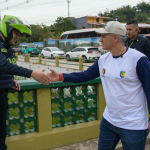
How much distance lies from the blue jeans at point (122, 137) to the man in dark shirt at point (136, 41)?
2.07 meters

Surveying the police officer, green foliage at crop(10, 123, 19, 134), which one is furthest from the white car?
the police officer

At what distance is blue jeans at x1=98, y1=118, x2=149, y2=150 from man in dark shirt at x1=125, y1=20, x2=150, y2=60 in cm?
207

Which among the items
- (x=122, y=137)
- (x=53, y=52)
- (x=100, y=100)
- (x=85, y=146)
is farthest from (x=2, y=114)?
(x=53, y=52)

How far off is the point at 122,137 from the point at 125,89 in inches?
20.1

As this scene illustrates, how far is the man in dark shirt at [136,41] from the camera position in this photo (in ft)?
13.0

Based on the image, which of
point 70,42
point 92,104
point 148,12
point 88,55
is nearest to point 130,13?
point 148,12

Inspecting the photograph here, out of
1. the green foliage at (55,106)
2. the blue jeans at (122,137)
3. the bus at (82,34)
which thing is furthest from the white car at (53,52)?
the blue jeans at (122,137)

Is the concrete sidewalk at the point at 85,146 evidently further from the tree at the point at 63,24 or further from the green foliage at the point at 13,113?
the tree at the point at 63,24

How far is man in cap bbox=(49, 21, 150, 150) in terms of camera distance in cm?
210

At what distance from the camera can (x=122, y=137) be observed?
2221mm

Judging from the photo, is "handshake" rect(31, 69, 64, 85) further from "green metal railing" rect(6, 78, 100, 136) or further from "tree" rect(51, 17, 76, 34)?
"tree" rect(51, 17, 76, 34)

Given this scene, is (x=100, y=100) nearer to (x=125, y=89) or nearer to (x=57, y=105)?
(x=57, y=105)

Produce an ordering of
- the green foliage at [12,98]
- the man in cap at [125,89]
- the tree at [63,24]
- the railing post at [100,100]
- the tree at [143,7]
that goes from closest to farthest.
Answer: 1. the man in cap at [125,89]
2. the green foliage at [12,98]
3. the railing post at [100,100]
4. the tree at [63,24]
5. the tree at [143,7]

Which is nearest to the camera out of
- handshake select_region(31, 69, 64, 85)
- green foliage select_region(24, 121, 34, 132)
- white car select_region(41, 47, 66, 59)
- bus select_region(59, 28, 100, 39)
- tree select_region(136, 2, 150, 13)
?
handshake select_region(31, 69, 64, 85)
